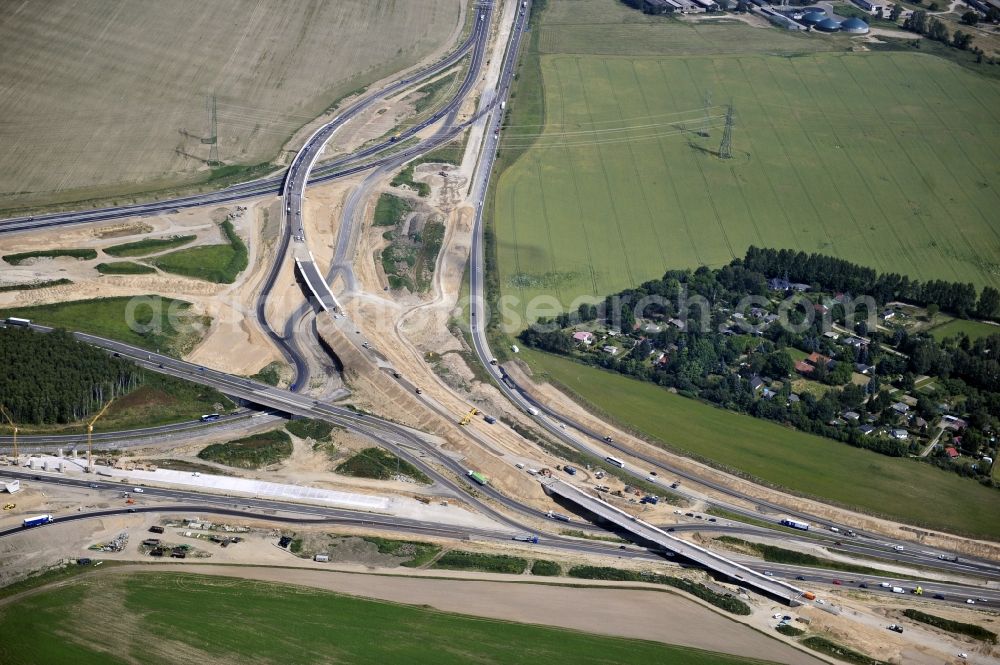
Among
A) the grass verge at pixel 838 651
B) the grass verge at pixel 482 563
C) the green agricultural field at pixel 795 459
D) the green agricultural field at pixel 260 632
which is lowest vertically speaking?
the green agricultural field at pixel 260 632

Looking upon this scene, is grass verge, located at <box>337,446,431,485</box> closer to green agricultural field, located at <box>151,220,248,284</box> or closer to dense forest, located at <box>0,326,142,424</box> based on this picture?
dense forest, located at <box>0,326,142,424</box>

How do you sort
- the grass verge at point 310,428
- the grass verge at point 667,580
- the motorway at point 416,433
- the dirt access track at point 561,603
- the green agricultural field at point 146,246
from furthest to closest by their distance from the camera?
1. the green agricultural field at point 146,246
2. the grass verge at point 310,428
3. the motorway at point 416,433
4. the grass verge at point 667,580
5. the dirt access track at point 561,603

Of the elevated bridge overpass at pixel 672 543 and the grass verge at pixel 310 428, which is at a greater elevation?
the grass verge at pixel 310 428

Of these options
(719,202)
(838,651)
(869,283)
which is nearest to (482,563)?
(838,651)

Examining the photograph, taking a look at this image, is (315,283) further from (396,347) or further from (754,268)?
(754,268)

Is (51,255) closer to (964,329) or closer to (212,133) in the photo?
(212,133)

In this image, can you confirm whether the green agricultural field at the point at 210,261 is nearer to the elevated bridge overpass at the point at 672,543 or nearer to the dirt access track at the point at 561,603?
the elevated bridge overpass at the point at 672,543

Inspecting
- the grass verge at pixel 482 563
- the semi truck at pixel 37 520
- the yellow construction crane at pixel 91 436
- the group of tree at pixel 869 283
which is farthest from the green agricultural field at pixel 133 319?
the group of tree at pixel 869 283
